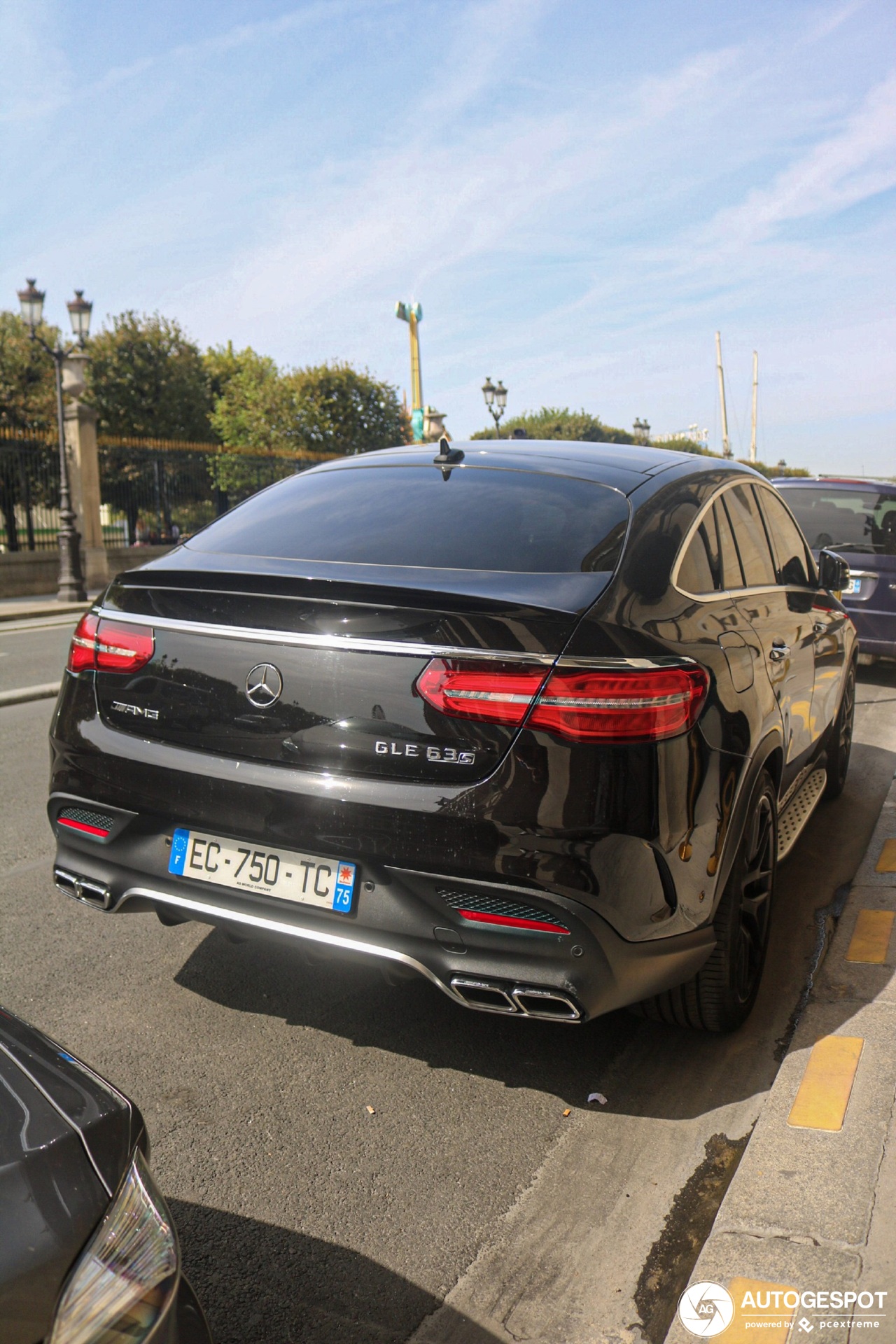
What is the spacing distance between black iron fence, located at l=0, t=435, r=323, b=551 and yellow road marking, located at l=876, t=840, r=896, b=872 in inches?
773

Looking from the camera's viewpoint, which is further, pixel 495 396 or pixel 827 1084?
pixel 495 396

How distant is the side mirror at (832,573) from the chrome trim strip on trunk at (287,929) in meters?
3.20

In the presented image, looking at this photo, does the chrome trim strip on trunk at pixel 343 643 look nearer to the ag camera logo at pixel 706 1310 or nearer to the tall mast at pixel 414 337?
the ag camera logo at pixel 706 1310

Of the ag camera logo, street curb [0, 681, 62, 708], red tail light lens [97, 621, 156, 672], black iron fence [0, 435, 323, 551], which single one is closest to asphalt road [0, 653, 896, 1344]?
the ag camera logo

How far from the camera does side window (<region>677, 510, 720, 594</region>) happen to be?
3.16 metres

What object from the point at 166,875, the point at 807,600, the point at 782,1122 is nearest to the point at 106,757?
the point at 166,875

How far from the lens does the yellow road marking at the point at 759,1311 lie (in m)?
2.07

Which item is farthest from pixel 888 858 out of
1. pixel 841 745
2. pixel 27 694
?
pixel 27 694

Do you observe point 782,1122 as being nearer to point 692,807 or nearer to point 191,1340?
point 692,807

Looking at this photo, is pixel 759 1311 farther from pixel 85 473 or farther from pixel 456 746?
pixel 85 473

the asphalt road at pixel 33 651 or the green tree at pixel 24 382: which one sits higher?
A: the green tree at pixel 24 382

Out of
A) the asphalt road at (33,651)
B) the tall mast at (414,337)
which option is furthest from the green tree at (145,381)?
the asphalt road at (33,651)

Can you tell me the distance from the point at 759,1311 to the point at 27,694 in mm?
8206

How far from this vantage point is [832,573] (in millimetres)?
5180
